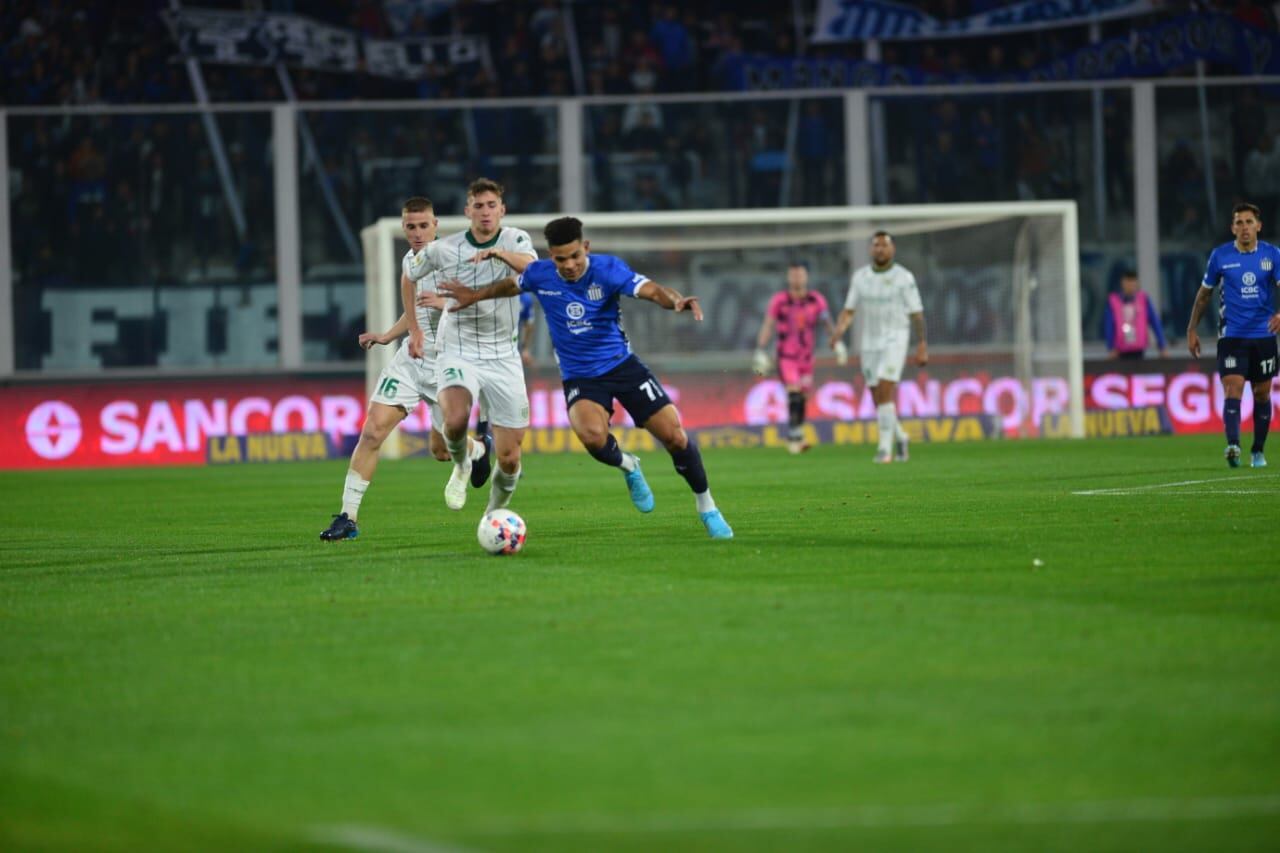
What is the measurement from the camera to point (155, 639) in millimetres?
7121

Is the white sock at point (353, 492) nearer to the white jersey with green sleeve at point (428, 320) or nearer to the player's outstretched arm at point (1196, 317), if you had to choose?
the white jersey with green sleeve at point (428, 320)

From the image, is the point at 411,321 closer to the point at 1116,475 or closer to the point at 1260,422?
the point at 1116,475

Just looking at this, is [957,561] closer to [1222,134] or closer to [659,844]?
[659,844]

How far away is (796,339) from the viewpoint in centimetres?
2238

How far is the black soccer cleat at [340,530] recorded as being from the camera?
11398 mm

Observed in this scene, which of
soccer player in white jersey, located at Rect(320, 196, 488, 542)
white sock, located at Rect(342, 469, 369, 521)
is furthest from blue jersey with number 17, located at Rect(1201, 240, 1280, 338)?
white sock, located at Rect(342, 469, 369, 521)

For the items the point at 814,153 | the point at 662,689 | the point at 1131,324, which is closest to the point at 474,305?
the point at 662,689

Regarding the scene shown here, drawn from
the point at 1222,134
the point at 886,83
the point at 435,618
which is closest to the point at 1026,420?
the point at 1222,134

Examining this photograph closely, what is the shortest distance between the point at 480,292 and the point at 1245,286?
8.12m

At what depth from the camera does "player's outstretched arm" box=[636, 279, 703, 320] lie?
31.2 feet

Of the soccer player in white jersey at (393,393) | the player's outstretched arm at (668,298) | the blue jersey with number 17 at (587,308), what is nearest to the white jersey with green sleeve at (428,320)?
the soccer player in white jersey at (393,393)

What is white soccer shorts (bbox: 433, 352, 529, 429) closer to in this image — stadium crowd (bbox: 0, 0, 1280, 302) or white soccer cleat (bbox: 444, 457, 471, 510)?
white soccer cleat (bbox: 444, 457, 471, 510)

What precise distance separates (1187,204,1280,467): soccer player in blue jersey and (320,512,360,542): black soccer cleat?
7996 mm

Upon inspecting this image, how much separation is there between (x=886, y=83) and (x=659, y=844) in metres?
27.4
